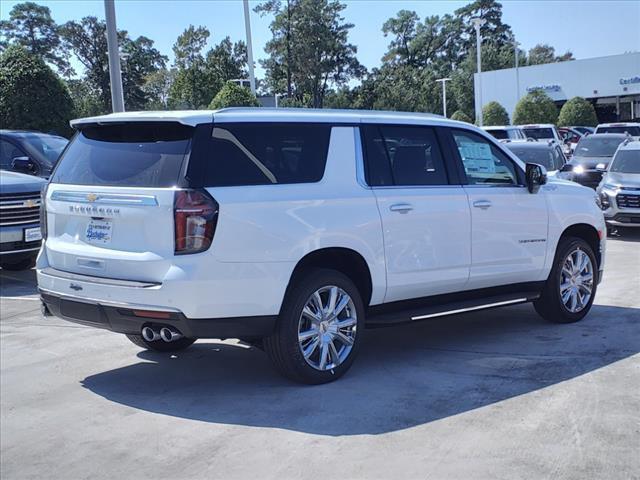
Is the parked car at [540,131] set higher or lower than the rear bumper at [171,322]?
higher

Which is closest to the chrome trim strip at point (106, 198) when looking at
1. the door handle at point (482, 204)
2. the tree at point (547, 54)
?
the door handle at point (482, 204)

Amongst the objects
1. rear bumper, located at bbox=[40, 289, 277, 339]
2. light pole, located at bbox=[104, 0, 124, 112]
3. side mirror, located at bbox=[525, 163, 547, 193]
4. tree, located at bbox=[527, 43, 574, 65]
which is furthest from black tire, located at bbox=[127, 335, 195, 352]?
tree, located at bbox=[527, 43, 574, 65]

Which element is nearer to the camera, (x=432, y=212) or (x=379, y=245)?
(x=379, y=245)

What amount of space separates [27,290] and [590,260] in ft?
23.9

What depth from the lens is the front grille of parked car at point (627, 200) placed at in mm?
13133

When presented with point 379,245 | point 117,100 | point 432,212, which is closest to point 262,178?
point 379,245

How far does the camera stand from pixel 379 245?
5.56 meters

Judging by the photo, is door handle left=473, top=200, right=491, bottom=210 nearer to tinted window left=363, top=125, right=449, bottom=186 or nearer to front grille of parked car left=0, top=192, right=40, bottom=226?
tinted window left=363, top=125, right=449, bottom=186

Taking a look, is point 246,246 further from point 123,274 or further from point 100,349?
point 100,349

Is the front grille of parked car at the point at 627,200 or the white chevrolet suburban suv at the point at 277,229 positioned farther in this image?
the front grille of parked car at the point at 627,200

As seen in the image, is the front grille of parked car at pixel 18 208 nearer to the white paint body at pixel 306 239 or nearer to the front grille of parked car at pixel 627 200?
the white paint body at pixel 306 239

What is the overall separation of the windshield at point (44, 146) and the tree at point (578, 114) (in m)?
40.4

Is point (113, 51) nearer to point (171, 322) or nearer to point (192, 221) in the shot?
point (192, 221)

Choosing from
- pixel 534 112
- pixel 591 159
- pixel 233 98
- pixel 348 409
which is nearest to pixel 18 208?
pixel 348 409
